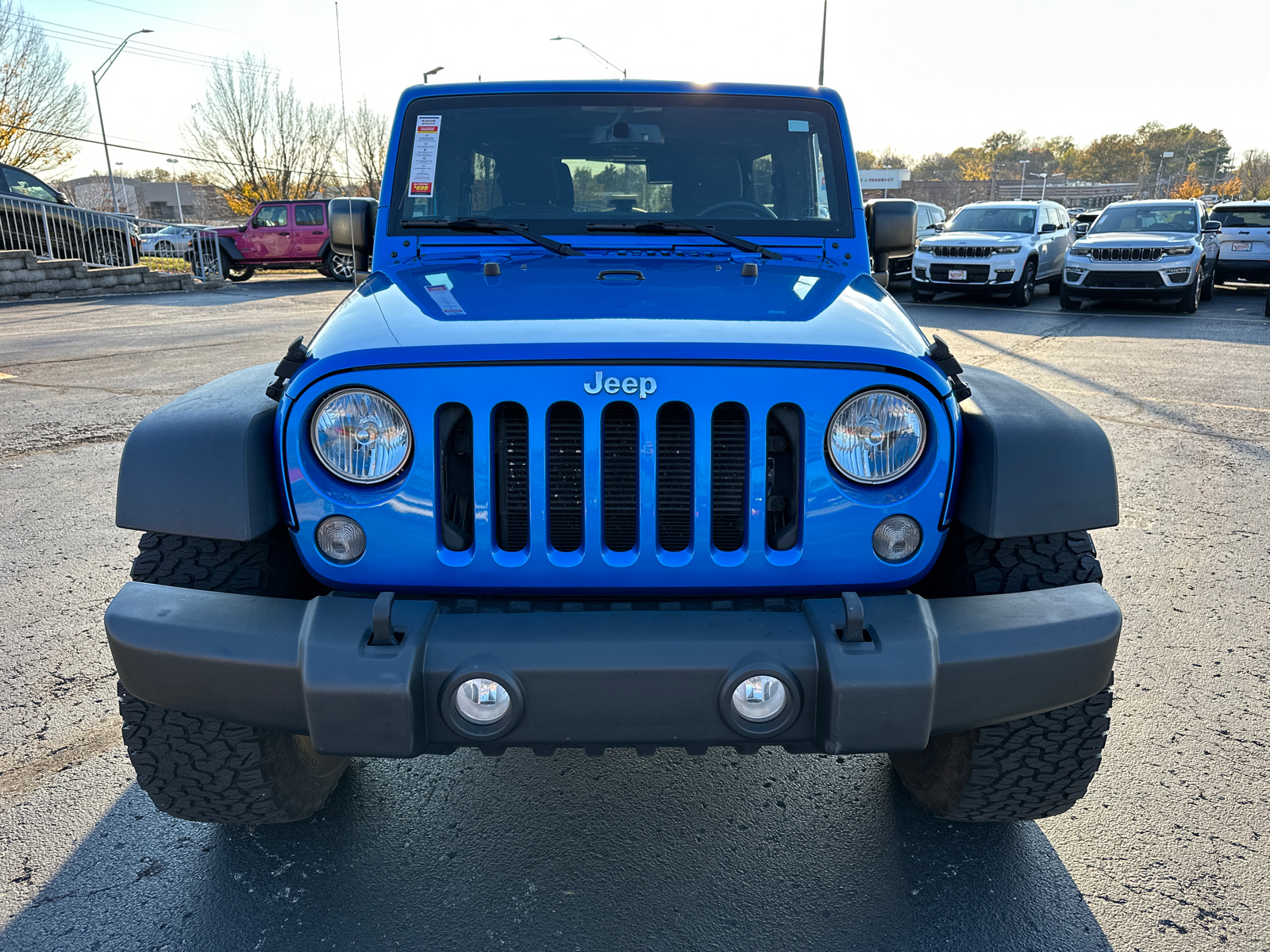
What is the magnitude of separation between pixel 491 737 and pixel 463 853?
0.71 m

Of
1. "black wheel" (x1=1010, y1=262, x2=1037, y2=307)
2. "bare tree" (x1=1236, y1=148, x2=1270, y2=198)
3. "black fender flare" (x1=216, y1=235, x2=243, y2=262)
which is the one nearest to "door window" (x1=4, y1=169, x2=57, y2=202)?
"black fender flare" (x1=216, y1=235, x2=243, y2=262)

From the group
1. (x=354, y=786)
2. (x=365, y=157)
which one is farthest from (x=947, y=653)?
(x=365, y=157)

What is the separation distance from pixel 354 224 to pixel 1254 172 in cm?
8921

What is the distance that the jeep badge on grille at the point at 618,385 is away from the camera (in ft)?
6.13

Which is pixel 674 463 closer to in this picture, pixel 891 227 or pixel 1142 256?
pixel 891 227

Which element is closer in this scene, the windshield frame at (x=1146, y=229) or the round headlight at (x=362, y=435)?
the round headlight at (x=362, y=435)

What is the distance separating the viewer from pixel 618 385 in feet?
6.14

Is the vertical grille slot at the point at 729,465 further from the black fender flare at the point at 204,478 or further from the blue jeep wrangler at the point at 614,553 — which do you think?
the black fender flare at the point at 204,478

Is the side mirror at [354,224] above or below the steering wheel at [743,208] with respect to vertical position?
below

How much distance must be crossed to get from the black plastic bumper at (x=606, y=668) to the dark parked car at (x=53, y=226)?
60.9ft

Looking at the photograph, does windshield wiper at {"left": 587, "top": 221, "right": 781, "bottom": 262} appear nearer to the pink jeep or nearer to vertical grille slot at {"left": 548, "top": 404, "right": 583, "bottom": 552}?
vertical grille slot at {"left": 548, "top": 404, "right": 583, "bottom": 552}

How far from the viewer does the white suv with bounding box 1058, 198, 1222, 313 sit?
45.4ft

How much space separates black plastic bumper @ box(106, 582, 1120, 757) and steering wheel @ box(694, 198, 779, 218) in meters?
1.67

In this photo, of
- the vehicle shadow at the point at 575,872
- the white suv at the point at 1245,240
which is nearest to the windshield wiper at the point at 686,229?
the vehicle shadow at the point at 575,872
